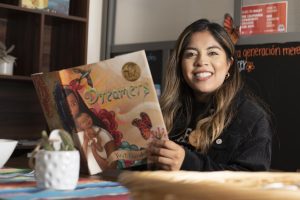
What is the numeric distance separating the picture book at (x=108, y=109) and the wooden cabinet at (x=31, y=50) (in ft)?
5.17

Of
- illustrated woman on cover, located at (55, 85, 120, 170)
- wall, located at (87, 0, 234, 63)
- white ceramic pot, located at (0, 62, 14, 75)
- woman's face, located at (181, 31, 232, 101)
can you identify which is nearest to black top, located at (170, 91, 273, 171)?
woman's face, located at (181, 31, 232, 101)

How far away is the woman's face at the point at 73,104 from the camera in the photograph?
3.81 feet

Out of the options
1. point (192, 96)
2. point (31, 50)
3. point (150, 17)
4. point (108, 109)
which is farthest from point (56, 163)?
point (150, 17)

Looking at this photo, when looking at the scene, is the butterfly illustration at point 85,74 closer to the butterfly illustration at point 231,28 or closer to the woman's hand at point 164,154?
the woman's hand at point 164,154

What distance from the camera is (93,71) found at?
1115 mm

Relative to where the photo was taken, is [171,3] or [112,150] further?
[171,3]

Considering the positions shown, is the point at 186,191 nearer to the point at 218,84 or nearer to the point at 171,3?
the point at 218,84

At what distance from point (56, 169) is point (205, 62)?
66 centimetres

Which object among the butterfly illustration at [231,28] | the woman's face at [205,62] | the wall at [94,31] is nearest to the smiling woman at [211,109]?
the woman's face at [205,62]

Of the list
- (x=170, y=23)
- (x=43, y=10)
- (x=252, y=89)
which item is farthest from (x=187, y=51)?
(x=43, y=10)

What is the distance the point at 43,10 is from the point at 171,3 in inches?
30.1

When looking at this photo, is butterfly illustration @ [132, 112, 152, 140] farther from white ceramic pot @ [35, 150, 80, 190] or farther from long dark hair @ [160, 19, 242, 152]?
long dark hair @ [160, 19, 242, 152]

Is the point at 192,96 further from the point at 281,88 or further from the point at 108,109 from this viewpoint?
the point at 281,88

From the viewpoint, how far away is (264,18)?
7.61 feet
